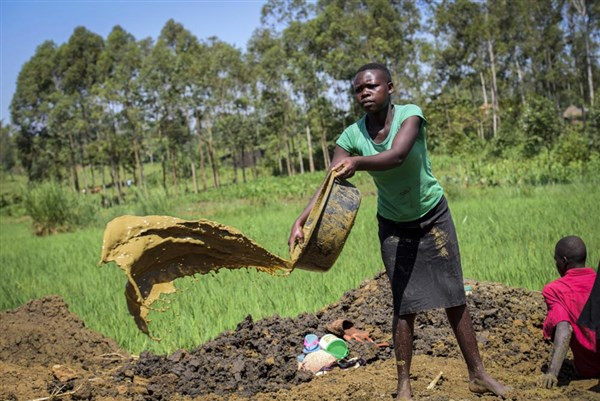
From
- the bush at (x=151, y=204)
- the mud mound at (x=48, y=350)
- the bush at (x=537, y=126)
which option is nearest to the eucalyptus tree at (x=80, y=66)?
the bush at (x=151, y=204)

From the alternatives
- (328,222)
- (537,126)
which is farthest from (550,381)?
(537,126)

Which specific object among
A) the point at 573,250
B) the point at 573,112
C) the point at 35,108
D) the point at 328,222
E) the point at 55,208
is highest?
the point at 35,108

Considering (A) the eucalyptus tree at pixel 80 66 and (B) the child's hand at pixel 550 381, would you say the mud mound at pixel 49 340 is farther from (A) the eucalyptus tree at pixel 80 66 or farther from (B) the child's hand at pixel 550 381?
(A) the eucalyptus tree at pixel 80 66

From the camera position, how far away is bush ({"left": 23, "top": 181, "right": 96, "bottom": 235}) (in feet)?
50.6

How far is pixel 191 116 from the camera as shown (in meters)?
33.8

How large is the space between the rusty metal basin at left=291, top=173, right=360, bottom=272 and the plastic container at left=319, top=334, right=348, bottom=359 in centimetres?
95

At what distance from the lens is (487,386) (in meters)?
2.90

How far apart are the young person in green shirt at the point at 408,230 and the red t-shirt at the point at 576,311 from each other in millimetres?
444

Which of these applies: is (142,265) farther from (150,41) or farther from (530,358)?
(150,41)

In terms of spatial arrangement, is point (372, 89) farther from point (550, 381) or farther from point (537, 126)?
point (537, 126)

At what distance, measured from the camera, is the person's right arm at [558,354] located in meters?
2.92

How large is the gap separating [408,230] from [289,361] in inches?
52.3

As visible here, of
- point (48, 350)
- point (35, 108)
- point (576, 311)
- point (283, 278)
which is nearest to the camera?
point (576, 311)

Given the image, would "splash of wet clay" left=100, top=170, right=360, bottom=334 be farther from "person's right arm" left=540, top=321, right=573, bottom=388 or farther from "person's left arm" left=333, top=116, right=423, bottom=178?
"person's right arm" left=540, top=321, right=573, bottom=388
